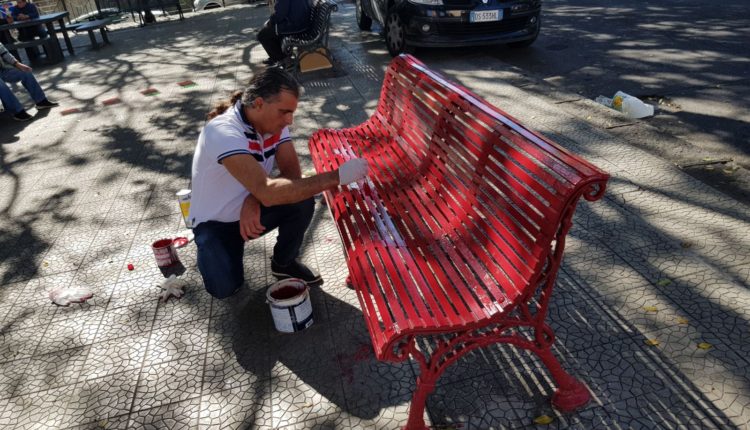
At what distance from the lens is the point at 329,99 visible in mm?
6992

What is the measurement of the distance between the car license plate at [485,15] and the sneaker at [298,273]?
6.00 metres

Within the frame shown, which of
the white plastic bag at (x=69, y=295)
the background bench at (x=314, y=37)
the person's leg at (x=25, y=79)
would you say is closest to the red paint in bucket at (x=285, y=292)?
the white plastic bag at (x=69, y=295)

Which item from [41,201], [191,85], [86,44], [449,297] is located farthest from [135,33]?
[449,297]

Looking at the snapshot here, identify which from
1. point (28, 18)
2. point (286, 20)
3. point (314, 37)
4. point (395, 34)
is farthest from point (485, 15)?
point (28, 18)

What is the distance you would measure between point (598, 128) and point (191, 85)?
20.0 feet

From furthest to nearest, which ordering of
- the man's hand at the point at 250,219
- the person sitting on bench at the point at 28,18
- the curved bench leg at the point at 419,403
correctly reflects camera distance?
the person sitting on bench at the point at 28,18, the man's hand at the point at 250,219, the curved bench leg at the point at 419,403

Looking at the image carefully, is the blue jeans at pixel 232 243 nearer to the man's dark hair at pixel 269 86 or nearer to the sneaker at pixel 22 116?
the man's dark hair at pixel 269 86

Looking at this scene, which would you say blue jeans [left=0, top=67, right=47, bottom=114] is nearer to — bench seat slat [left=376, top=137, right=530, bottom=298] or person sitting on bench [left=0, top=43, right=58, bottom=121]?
person sitting on bench [left=0, top=43, right=58, bottom=121]

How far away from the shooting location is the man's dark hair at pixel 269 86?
2660 mm

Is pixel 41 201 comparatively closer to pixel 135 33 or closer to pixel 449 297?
pixel 449 297

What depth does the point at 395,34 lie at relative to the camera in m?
8.59

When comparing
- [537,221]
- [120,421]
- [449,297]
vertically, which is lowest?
[120,421]

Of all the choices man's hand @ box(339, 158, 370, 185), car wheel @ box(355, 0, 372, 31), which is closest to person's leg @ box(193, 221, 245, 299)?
man's hand @ box(339, 158, 370, 185)

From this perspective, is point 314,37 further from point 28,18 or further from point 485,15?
point 28,18
